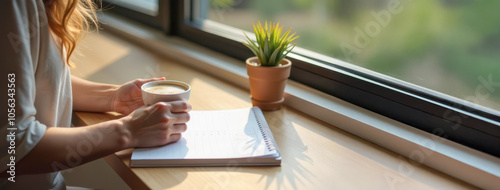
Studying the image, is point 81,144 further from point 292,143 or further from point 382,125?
point 382,125

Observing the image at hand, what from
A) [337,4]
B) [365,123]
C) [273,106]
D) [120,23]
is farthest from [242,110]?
[120,23]

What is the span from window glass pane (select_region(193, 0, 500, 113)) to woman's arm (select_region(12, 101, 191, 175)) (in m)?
0.55

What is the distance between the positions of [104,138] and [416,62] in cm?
76

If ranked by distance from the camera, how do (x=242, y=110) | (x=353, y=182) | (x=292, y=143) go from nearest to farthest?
1. (x=353, y=182)
2. (x=292, y=143)
3. (x=242, y=110)

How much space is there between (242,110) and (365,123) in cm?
29

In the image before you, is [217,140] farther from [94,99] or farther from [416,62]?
[416,62]

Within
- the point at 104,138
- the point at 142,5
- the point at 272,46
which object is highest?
the point at 272,46

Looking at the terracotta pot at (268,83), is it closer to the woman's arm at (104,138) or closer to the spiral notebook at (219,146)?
the spiral notebook at (219,146)

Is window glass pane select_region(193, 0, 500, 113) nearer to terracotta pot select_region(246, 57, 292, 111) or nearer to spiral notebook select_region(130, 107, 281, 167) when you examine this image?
terracotta pot select_region(246, 57, 292, 111)

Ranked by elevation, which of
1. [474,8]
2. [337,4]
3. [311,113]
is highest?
[474,8]

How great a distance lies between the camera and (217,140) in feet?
2.89

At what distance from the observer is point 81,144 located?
790 mm

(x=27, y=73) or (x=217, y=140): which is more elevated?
(x=27, y=73)

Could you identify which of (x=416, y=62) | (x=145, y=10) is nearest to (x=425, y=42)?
(x=416, y=62)
